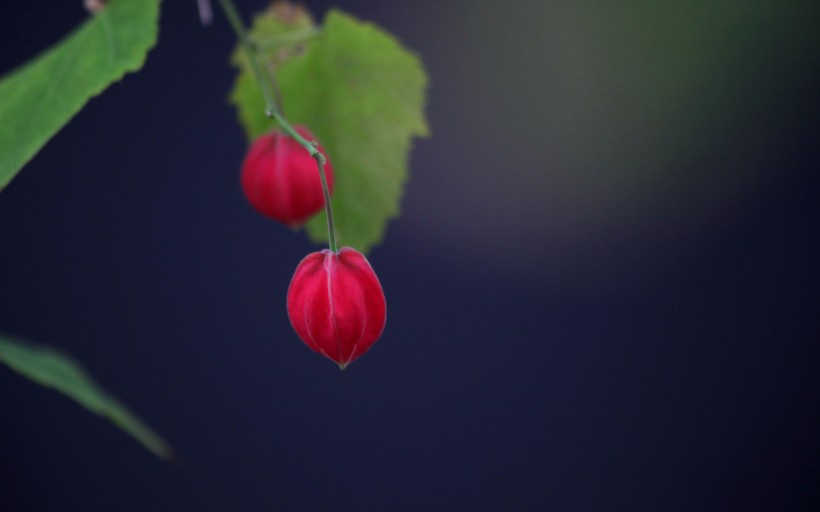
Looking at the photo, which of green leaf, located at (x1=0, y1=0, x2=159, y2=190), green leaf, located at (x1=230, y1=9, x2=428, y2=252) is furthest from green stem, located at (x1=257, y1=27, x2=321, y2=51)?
green leaf, located at (x1=0, y1=0, x2=159, y2=190)

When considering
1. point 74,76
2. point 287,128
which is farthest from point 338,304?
point 74,76

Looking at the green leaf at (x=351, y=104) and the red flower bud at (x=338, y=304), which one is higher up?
the green leaf at (x=351, y=104)

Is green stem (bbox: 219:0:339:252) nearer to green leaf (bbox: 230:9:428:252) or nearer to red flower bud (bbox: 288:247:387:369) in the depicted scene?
red flower bud (bbox: 288:247:387:369)

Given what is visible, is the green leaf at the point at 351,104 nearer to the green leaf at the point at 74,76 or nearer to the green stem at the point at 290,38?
the green stem at the point at 290,38

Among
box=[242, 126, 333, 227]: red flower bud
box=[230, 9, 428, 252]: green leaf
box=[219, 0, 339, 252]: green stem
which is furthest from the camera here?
box=[230, 9, 428, 252]: green leaf

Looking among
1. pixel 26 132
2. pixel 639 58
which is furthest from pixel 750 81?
pixel 26 132

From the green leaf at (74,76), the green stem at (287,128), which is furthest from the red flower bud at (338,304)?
the green leaf at (74,76)
